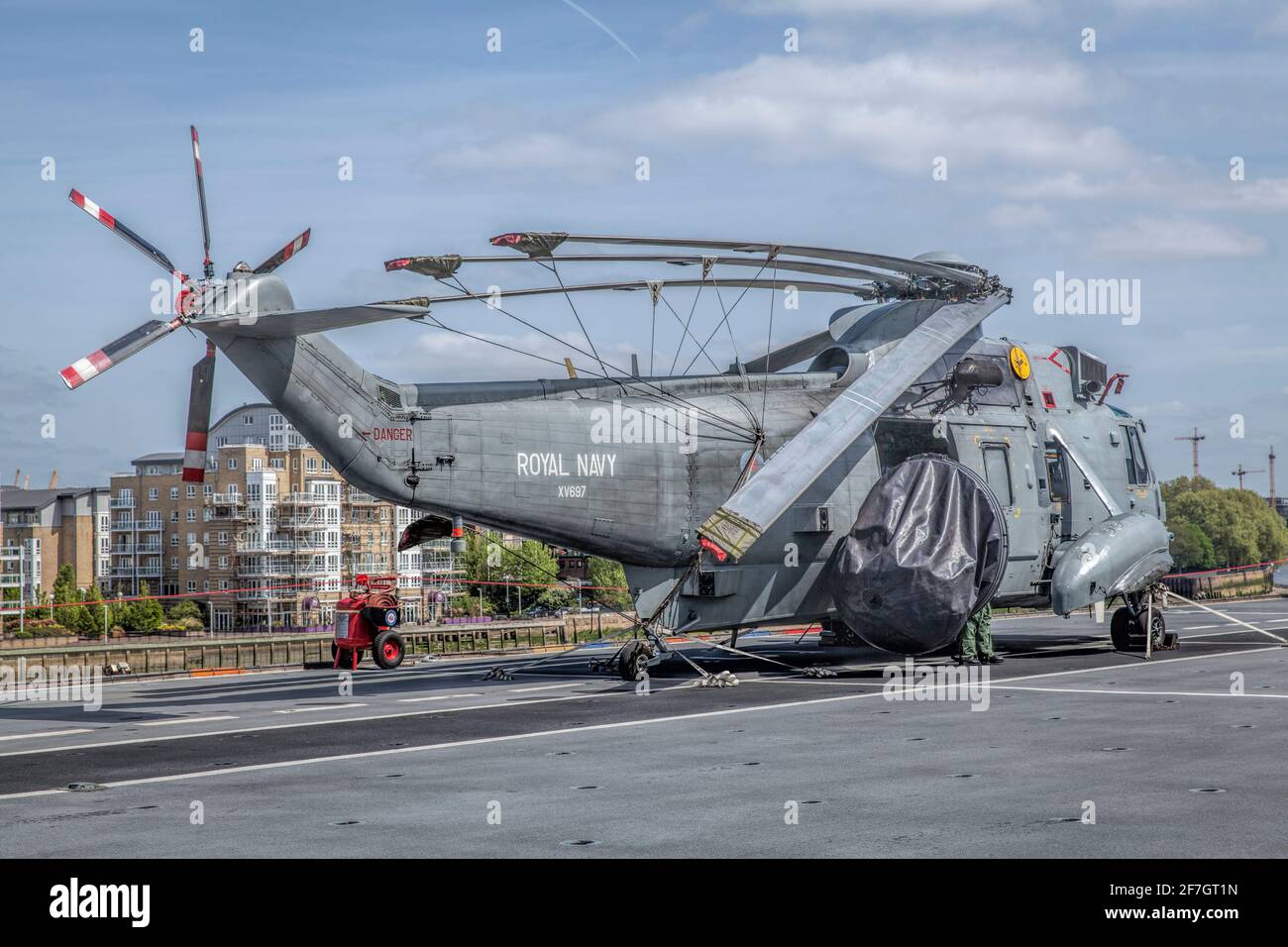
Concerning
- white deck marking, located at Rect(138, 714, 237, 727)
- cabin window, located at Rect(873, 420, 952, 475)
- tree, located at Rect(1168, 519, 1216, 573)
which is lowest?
tree, located at Rect(1168, 519, 1216, 573)

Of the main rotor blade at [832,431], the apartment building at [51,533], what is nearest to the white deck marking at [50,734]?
the main rotor blade at [832,431]

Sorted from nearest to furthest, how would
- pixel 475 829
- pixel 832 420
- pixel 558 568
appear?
pixel 475 829 → pixel 832 420 → pixel 558 568

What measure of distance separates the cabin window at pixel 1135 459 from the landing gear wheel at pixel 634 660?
1468 centimetres

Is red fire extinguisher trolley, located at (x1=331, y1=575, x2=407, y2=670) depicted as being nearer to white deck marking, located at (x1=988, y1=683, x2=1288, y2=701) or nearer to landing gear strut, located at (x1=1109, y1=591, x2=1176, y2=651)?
white deck marking, located at (x1=988, y1=683, x2=1288, y2=701)

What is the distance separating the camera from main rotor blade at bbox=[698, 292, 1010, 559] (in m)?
22.9

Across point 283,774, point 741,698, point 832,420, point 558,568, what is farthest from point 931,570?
point 283,774

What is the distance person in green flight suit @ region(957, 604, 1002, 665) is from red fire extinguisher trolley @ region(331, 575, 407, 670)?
42.5ft

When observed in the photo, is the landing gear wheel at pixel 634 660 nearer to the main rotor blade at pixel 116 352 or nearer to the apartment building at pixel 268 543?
the main rotor blade at pixel 116 352

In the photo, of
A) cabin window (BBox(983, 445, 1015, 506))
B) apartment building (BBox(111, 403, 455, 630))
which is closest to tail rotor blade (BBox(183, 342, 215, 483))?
cabin window (BBox(983, 445, 1015, 506))

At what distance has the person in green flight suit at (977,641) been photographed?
28.2m

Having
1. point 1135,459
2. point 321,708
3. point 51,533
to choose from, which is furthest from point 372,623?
point 51,533
